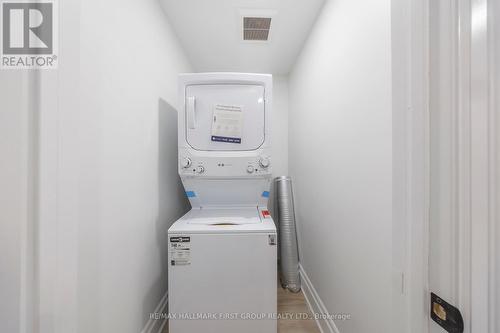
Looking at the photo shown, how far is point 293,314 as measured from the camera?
5.42ft

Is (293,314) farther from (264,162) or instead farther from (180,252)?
(264,162)

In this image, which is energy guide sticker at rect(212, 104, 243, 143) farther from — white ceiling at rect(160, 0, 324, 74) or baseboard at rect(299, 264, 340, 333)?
baseboard at rect(299, 264, 340, 333)

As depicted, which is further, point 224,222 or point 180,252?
point 224,222

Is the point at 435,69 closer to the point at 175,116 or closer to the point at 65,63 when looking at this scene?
the point at 65,63

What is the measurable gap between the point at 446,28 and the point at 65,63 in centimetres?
88

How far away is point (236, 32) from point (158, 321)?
97.0 inches

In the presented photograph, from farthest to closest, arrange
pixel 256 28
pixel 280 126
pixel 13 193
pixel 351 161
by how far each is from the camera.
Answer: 1. pixel 280 126
2. pixel 256 28
3. pixel 351 161
4. pixel 13 193

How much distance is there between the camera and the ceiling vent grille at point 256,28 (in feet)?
5.43

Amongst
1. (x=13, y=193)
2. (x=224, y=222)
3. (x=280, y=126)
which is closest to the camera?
(x=13, y=193)

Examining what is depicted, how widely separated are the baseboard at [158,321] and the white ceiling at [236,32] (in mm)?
2296

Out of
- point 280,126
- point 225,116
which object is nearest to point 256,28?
point 225,116

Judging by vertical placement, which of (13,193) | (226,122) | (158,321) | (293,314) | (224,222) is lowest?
(293,314)

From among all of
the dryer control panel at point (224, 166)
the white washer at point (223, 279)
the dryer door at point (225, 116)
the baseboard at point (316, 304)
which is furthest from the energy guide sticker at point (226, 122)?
the baseboard at point (316, 304)

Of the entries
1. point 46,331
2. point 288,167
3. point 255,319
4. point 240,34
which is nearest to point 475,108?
point 46,331
